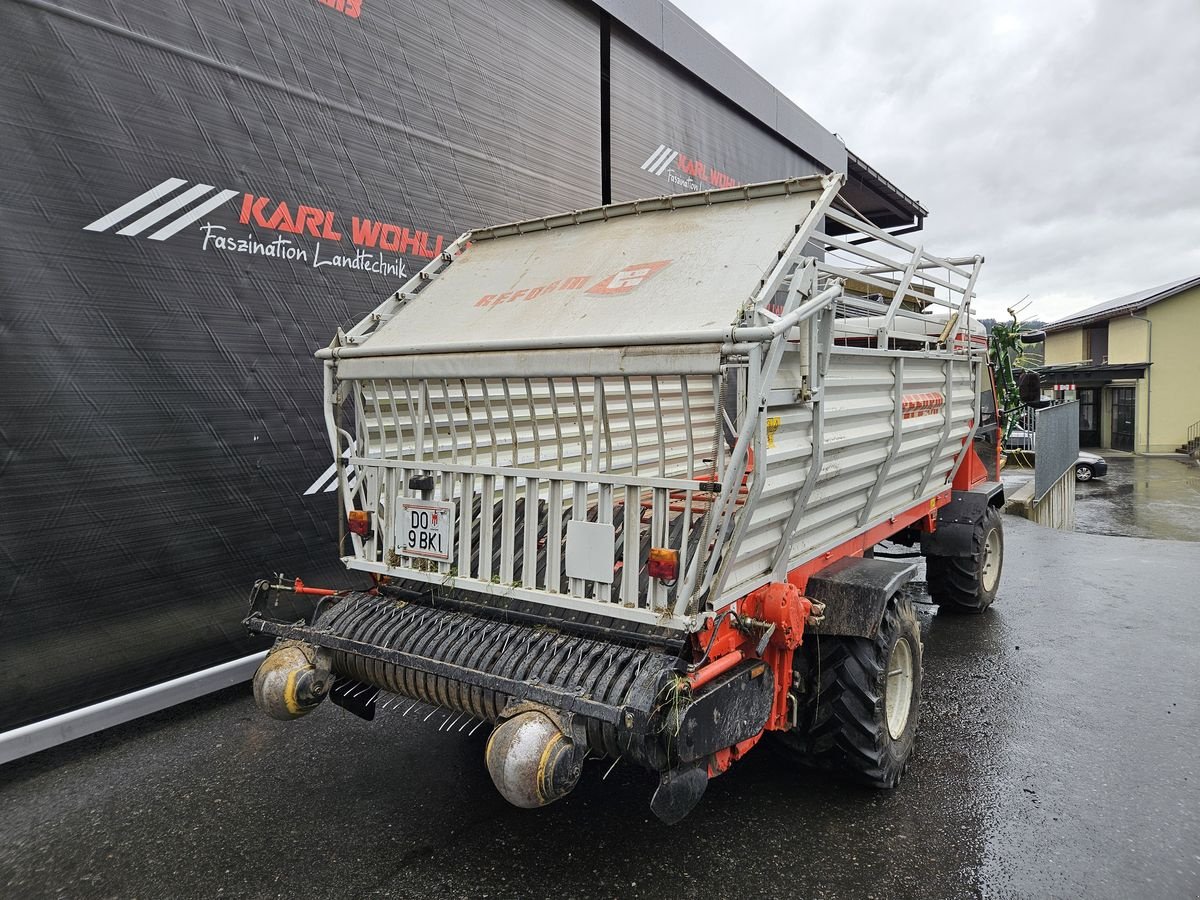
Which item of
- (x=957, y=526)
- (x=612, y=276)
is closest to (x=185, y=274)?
(x=612, y=276)

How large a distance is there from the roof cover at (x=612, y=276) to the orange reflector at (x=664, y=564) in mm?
746

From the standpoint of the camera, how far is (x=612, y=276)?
3285 millimetres

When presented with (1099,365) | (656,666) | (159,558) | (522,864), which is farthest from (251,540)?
(1099,365)

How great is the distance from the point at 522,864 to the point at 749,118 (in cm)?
943

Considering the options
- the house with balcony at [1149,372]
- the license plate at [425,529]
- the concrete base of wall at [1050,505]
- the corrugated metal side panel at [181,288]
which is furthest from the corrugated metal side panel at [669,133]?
the house with balcony at [1149,372]

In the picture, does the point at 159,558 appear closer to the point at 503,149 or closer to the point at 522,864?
the point at 522,864

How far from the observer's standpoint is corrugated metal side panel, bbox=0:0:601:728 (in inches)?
141

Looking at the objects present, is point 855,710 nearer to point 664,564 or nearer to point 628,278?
point 664,564

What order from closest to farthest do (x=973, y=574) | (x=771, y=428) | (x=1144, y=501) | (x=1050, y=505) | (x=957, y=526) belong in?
(x=771, y=428) → (x=957, y=526) → (x=973, y=574) → (x=1050, y=505) → (x=1144, y=501)

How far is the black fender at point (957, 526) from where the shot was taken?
18.0 ft

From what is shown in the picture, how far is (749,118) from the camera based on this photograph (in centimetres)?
973

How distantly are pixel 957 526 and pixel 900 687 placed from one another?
92.4 inches

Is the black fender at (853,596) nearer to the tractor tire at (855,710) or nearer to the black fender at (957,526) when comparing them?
the tractor tire at (855,710)

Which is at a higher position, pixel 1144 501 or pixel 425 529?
pixel 425 529
